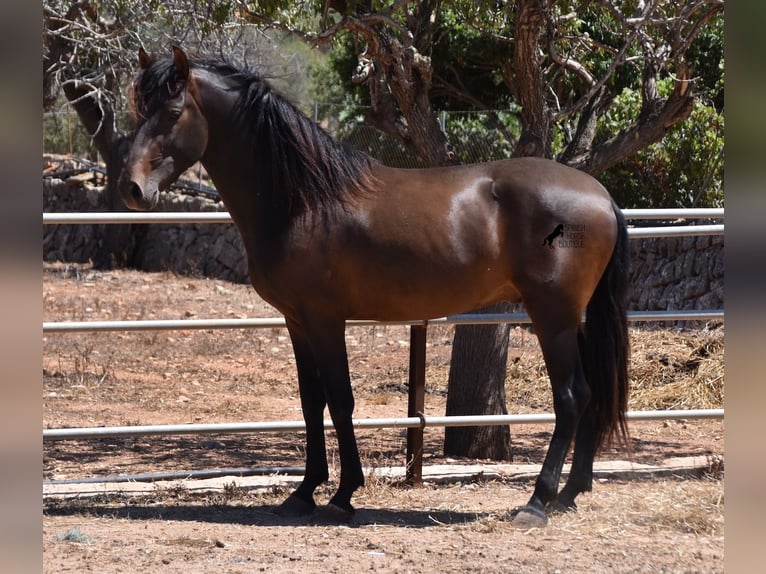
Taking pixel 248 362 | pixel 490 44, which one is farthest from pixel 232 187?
pixel 490 44

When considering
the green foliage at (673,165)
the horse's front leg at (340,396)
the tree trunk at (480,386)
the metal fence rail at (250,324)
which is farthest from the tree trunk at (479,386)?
the green foliage at (673,165)

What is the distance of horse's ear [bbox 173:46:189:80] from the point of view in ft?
13.5

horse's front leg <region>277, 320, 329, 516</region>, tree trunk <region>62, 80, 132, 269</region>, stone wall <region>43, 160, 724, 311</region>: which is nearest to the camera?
horse's front leg <region>277, 320, 329, 516</region>

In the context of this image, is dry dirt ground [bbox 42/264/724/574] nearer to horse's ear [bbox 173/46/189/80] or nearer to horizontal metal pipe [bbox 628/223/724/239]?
horizontal metal pipe [bbox 628/223/724/239]

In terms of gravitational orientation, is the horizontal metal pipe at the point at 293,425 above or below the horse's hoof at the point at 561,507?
above

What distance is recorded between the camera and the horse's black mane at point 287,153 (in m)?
4.28

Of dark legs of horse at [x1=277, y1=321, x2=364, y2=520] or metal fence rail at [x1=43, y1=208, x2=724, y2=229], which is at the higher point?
metal fence rail at [x1=43, y1=208, x2=724, y2=229]

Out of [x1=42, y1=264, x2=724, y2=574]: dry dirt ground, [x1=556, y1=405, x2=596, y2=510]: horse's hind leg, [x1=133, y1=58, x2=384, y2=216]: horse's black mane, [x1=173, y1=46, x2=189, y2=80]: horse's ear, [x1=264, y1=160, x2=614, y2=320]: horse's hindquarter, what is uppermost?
[x1=173, y1=46, x2=189, y2=80]: horse's ear

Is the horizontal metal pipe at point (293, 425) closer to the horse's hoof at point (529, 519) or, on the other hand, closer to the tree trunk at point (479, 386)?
the horse's hoof at point (529, 519)

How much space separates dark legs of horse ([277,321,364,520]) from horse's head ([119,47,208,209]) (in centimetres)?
97

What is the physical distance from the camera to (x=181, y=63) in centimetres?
417

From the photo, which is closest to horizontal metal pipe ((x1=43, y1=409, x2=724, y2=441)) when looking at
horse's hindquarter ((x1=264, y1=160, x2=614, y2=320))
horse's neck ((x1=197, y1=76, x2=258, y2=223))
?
horse's hindquarter ((x1=264, y1=160, x2=614, y2=320))

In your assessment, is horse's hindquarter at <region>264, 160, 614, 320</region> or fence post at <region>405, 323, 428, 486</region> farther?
fence post at <region>405, 323, 428, 486</region>

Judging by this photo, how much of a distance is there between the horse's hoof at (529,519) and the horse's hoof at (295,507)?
1.04 meters
